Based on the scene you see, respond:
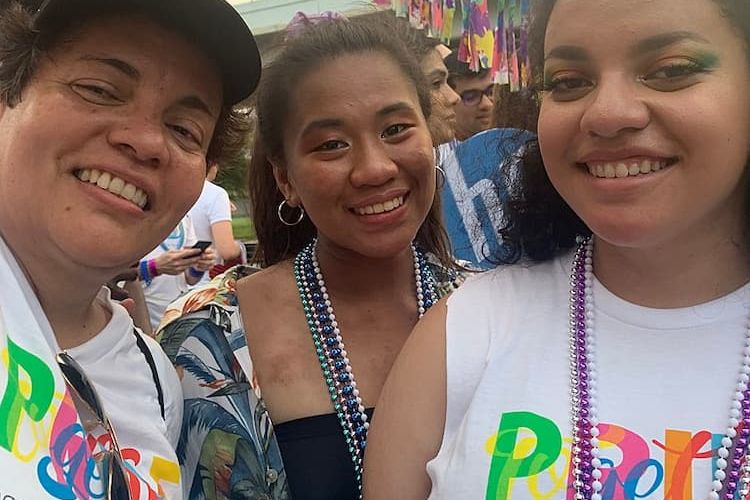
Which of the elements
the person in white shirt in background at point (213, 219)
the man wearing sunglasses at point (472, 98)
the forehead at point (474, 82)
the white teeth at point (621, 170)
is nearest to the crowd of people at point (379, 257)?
the white teeth at point (621, 170)

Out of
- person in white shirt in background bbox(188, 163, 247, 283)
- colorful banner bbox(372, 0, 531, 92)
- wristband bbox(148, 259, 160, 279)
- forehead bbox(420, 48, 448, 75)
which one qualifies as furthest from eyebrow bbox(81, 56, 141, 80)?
person in white shirt in background bbox(188, 163, 247, 283)

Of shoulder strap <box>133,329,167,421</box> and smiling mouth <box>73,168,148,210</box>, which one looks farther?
shoulder strap <box>133,329,167,421</box>

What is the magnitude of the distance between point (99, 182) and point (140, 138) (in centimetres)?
11

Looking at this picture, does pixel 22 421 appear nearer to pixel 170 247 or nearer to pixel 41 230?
pixel 41 230

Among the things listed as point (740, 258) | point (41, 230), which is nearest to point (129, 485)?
point (41, 230)

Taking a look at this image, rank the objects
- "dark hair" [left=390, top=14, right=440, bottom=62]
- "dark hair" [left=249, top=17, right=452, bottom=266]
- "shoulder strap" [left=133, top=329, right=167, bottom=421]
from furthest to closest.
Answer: "dark hair" [left=390, top=14, right=440, bottom=62] < "dark hair" [left=249, top=17, right=452, bottom=266] < "shoulder strap" [left=133, top=329, right=167, bottom=421]

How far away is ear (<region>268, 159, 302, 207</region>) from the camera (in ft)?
6.46

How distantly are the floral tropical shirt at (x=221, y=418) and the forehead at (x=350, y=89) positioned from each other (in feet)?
1.88

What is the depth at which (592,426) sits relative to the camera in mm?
1135

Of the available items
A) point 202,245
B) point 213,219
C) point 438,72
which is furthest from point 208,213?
point 438,72

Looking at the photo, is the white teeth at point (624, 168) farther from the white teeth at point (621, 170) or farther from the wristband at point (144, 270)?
the wristband at point (144, 270)

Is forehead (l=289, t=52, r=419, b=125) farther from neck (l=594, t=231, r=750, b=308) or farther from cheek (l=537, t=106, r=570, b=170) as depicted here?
neck (l=594, t=231, r=750, b=308)

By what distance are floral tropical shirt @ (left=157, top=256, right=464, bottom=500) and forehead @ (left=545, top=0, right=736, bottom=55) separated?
40.4 inches

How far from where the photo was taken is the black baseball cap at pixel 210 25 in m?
1.29
